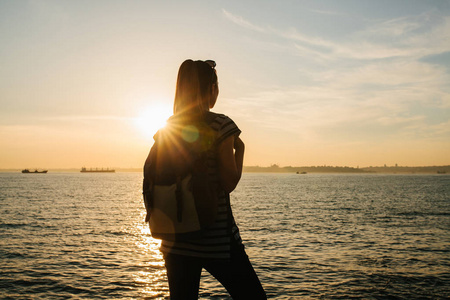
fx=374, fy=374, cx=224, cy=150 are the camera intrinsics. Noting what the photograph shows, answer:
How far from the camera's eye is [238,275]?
8.09ft

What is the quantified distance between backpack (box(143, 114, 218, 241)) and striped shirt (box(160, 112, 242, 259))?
0.12ft

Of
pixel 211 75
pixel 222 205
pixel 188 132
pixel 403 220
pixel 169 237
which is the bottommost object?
pixel 403 220

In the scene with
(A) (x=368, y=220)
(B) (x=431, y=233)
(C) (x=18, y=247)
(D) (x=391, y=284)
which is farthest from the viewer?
(A) (x=368, y=220)

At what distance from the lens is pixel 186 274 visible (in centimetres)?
248

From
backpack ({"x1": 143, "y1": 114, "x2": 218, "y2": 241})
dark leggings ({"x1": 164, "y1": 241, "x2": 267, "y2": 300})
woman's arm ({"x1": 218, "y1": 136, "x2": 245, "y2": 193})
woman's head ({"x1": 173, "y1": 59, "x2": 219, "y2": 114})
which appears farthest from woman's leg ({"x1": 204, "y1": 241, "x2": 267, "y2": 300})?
woman's head ({"x1": 173, "y1": 59, "x2": 219, "y2": 114})

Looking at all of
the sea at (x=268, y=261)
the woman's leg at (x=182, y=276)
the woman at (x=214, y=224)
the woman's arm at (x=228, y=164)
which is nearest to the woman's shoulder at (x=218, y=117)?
the woman at (x=214, y=224)

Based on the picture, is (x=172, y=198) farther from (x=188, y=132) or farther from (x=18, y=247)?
(x=18, y=247)

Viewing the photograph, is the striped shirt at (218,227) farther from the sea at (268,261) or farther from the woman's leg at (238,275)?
the sea at (268,261)

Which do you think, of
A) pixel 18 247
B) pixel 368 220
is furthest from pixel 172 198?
pixel 368 220

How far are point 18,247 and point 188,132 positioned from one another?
19828 mm

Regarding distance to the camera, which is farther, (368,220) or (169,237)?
(368,220)

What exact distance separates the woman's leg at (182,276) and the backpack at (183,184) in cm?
17

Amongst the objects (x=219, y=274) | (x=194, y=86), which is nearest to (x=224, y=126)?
(x=194, y=86)

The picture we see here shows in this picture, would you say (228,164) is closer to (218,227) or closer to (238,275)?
(218,227)
